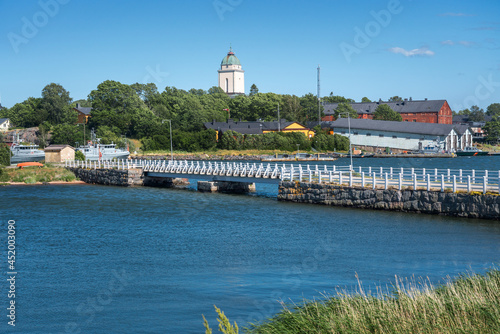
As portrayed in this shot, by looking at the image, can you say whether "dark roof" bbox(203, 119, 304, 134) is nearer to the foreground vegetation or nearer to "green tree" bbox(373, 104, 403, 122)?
"green tree" bbox(373, 104, 403, 122)

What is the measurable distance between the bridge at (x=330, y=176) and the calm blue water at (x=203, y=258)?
2612mm

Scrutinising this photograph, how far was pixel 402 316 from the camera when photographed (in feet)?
42.6

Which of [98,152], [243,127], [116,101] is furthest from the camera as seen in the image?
[116,101]

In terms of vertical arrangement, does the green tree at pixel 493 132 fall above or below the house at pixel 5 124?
below

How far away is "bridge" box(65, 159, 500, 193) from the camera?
3412 cm

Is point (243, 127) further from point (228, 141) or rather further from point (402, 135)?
point (402, 135)

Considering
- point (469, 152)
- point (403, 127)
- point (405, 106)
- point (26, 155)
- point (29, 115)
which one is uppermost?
point (405, 106)

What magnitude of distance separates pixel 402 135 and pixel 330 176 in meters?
96.0

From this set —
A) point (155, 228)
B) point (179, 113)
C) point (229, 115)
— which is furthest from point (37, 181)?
point (229, 115)

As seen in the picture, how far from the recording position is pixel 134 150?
119750 millimetres

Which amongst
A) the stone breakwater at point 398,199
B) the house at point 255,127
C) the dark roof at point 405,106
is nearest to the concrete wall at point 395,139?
the house at point 255,127

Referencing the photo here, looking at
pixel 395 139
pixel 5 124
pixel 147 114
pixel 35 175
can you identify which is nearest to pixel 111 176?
pixel 35 175

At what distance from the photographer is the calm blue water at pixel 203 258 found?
1762 centimetres

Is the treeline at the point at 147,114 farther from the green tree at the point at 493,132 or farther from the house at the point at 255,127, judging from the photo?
the green tree at the point at 493,132
